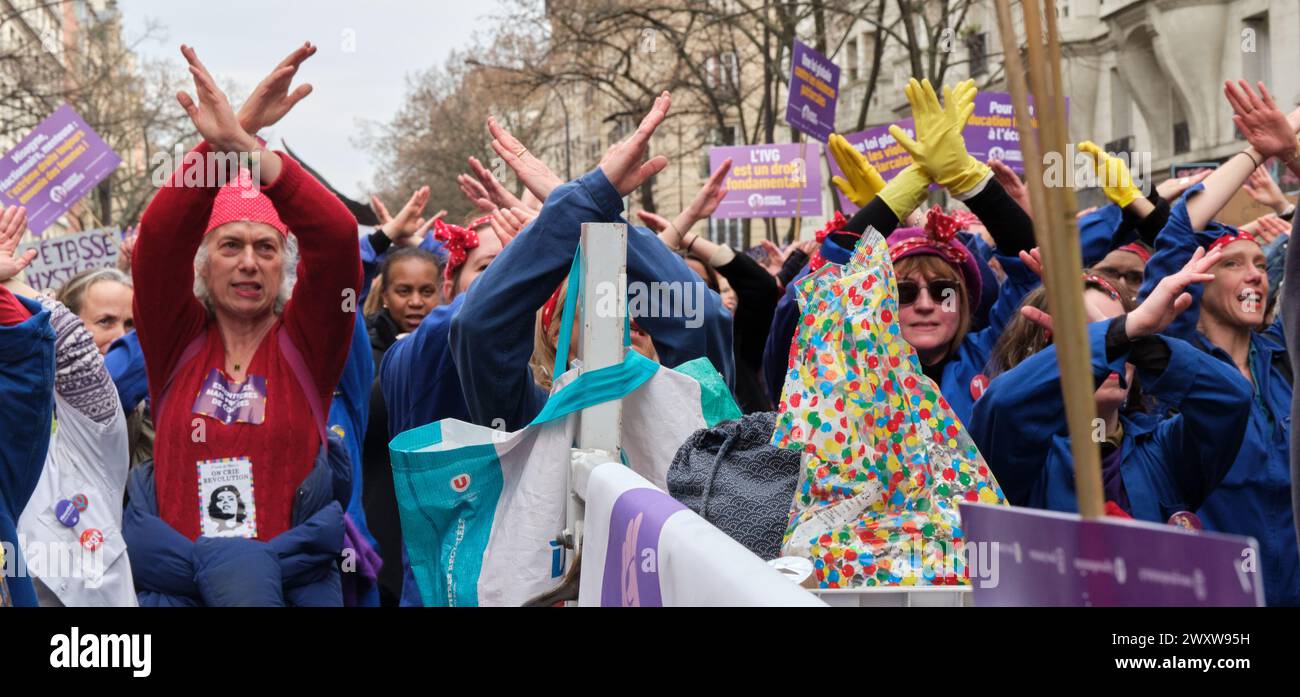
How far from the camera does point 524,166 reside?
3.71 meters

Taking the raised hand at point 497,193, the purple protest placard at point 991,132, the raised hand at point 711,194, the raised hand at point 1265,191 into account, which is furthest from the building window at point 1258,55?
the raised hand at point 497,193

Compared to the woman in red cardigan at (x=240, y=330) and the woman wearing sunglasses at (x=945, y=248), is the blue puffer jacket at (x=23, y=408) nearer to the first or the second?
the woman in red cardigan at (x=240, y=330)

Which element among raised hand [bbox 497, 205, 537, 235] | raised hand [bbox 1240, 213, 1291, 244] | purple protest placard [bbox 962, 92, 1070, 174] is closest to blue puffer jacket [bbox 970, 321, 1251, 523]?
raised hand [bbox 497, 205, 537, 235]

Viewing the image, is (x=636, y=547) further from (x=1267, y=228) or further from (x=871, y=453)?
(x=1267, y=228)

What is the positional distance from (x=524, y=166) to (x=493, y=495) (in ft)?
3.11

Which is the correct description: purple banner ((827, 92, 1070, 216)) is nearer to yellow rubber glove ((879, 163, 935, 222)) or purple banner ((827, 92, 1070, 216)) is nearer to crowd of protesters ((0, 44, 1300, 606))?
crowd of protesters ((0, 44, 1300, 606))

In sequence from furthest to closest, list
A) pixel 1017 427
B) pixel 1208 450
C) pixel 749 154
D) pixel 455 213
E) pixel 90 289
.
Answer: pixel 455 213 → pixel 749 154 → pixel 90 289 → pixel 1208 450 → pixel 1017 427

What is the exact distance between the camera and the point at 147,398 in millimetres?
5012

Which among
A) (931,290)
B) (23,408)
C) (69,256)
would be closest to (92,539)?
(23,408)

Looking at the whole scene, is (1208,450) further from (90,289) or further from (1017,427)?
(90,289)

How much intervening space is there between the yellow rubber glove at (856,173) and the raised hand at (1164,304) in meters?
2.21

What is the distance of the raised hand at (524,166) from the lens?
3.67 m
